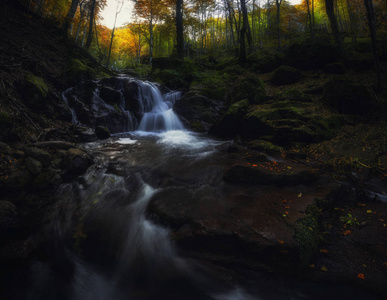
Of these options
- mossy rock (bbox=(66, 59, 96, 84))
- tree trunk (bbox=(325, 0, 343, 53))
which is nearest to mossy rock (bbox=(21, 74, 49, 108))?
mossy rock (bbox=(66, 59, 96, 84))

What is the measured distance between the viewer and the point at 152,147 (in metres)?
8.01

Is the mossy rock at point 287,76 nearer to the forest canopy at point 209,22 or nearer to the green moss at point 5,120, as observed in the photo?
the forest canopy at point 209,22

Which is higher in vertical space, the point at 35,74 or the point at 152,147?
the point at 35,74

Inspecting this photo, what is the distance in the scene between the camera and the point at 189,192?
13.9ft

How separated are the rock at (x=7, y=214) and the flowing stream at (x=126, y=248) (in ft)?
1.85

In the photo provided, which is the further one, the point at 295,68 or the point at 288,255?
the point at 295,68

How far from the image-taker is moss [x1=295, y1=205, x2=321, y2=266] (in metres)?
2.56

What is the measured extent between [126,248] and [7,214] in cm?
239

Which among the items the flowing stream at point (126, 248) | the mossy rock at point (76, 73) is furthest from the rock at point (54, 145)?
the mossy rock at point (76, 73)

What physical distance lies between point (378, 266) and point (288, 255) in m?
1.20

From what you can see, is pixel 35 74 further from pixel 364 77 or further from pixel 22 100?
pixel 364 77

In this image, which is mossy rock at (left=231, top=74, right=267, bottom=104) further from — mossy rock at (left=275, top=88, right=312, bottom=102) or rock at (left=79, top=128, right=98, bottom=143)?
rock at (left=79, top=128, right=98, bottom=143)

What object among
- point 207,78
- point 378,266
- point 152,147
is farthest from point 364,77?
point 152,147

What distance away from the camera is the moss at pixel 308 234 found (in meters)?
2.56
